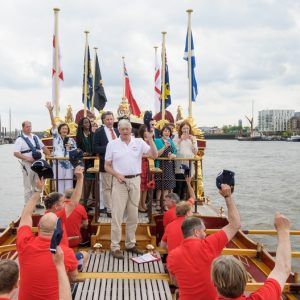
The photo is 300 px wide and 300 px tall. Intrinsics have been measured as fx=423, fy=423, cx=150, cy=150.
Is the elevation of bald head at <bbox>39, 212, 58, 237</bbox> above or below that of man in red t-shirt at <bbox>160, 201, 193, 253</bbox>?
above

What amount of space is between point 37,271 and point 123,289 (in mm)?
1626

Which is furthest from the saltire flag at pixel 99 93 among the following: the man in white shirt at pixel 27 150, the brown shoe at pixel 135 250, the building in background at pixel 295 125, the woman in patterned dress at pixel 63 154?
the building in background at pixel 295 125

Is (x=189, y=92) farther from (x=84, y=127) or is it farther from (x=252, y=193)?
(x=252, y=193)

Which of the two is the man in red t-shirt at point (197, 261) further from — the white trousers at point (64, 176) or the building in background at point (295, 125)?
the building in background at point (295, 125)

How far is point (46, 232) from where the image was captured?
361cm

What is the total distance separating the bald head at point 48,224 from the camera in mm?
3543

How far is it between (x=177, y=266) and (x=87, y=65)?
1286cm

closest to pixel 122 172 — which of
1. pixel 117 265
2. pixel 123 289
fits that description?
pixel 117 265

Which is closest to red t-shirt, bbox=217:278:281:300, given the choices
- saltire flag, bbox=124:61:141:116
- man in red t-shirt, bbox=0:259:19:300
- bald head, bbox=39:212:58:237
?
man in red t-shirt, bbox=0:259:19:300

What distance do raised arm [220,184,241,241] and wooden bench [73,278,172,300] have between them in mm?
1429

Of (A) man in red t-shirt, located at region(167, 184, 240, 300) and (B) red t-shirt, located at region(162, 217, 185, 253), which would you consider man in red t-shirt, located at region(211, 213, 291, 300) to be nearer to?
(A) man in red t-shirt, located at region(167, 184, 240, 300)

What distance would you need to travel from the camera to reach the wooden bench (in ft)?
15.6

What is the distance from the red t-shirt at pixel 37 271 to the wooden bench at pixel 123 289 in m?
1.08

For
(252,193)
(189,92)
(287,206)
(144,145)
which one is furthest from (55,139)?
(252,193)
